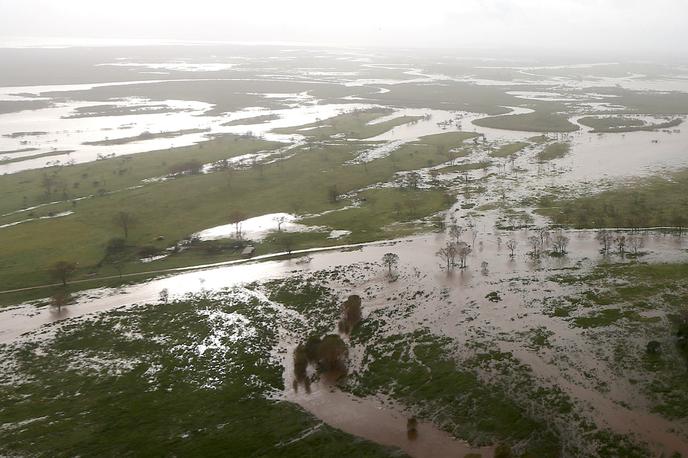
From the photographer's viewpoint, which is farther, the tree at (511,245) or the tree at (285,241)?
the tree at (285,241)

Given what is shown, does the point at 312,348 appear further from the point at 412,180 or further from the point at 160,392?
the point at 412,180

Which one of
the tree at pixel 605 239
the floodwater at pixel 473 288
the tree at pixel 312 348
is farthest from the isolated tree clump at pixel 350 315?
the tree at pixel 605 239

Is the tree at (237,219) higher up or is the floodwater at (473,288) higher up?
the tree at (237,219)

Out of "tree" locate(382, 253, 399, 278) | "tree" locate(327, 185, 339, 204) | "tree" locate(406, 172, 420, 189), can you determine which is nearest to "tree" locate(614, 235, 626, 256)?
"tree" locate(382, 253, 399, 278)

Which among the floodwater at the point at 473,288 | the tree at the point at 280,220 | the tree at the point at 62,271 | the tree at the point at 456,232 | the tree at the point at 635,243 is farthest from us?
the tree at the point at 280,220

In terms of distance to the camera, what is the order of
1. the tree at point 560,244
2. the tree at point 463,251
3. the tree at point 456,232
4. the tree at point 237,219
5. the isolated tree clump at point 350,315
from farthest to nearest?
1. the tree at point 237,219
2. the tree at point 456,232
3. the tree at point 560,244
4. the tree at point 463,251
5. the isolated tree clump at point 350,315

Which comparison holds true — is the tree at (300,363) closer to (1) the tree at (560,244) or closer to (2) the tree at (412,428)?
(2) the tree at (412,428)
